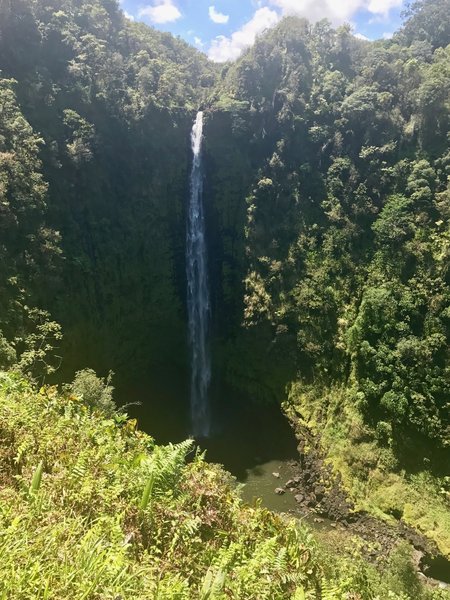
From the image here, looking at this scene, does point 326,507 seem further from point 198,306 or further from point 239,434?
point 198,306

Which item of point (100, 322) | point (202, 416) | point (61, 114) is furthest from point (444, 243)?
point (61, 114)

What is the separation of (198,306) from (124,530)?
76.6ft

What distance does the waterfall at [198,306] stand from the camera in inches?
1039

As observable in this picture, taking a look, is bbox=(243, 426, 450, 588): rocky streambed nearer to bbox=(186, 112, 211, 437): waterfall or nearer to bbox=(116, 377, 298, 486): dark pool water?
bbox=(116, 377, 298, 486): dark pool water

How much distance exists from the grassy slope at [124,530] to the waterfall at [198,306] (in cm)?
1942

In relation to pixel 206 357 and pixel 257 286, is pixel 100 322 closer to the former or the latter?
pixel 206 357

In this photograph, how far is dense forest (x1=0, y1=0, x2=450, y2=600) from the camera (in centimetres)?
1975

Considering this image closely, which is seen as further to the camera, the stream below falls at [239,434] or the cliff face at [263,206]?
the cliff face at [263,206]

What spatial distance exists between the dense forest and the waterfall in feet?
2.10

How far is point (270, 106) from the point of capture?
31391 mm

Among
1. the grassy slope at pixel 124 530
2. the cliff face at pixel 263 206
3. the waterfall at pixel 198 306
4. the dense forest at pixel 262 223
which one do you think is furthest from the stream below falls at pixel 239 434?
the grassy slope at pixel 124 530

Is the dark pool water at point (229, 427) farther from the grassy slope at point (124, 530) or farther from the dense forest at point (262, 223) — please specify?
the grassy slope at point (124, 530)

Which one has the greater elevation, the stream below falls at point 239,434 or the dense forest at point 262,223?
the dense forest at point 262,223

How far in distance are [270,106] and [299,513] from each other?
1064 inches
